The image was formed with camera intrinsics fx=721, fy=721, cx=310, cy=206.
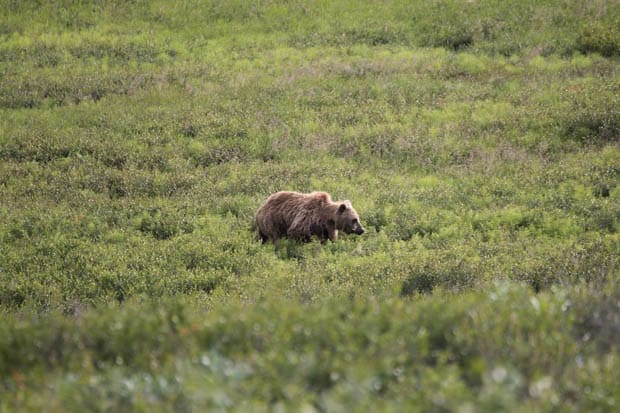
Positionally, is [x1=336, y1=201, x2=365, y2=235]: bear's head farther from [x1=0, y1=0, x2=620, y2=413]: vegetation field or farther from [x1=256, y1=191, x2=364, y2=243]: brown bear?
[x1=0, y1=0, x2=620, y2=413]: vegetation field

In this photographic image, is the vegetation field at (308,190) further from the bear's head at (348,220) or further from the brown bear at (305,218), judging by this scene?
the brown bear at (305,218)

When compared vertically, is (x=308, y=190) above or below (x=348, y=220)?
below

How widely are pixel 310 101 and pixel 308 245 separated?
11.7 m

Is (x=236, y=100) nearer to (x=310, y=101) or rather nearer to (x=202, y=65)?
(x=310, y=101)

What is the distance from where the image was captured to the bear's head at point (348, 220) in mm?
14477

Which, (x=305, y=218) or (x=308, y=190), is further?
(x=308, y=190)

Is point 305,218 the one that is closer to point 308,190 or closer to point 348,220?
point 348,220

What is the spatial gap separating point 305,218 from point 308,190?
130 inches

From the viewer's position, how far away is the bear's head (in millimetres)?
14477

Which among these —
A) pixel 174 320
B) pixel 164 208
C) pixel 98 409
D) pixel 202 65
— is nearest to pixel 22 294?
pixel 164 208

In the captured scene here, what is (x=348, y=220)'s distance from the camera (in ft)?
47.8

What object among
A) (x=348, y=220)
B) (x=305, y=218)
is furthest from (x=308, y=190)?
(x=348, y=220)

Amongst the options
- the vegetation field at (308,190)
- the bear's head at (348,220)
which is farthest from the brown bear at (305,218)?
the vegetation field at (308,190)

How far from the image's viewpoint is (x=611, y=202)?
595 inches
